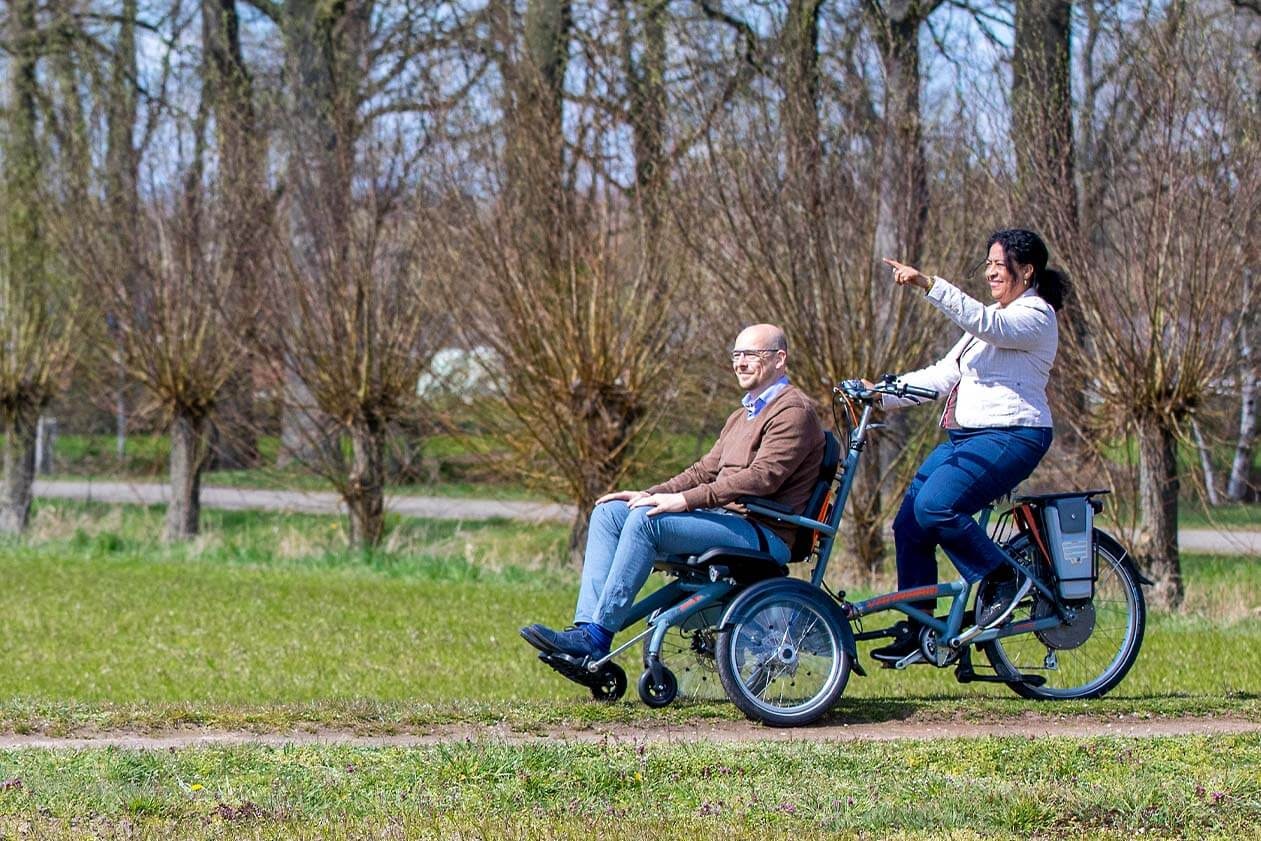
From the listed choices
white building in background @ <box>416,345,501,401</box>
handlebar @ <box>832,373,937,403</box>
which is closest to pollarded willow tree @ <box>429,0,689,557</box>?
white building in background @ <box>416,345,501,401</box>

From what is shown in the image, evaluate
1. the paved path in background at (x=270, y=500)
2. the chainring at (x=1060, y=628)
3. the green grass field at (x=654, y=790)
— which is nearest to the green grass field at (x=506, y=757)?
the green grass field at (x=654, y=790)

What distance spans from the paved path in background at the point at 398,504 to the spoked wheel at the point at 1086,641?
27.2 feet

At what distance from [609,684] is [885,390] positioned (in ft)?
5.41

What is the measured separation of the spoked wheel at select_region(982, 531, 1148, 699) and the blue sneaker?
1709 mm

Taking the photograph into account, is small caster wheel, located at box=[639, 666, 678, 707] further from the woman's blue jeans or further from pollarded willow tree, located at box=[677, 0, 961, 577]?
pollarded willow tree, located at box=[677, 0, 961, 577]

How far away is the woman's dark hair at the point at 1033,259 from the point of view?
693 cm

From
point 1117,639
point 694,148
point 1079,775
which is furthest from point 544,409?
point 1079,775

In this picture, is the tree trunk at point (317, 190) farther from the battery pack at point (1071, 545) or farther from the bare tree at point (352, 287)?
the battery pack at point (1071, 545)

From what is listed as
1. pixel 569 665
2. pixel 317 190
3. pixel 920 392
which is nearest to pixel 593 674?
pixel 569 665

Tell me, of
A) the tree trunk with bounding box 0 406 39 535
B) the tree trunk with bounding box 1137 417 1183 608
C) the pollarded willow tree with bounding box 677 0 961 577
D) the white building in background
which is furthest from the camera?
the tree trunk with bounding box 0 406 39 535

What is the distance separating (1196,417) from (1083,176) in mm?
→ 1998

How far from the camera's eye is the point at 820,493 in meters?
7.08

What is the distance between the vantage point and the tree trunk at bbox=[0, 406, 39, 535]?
1972 centimetres

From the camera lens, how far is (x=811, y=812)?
5.25 m
